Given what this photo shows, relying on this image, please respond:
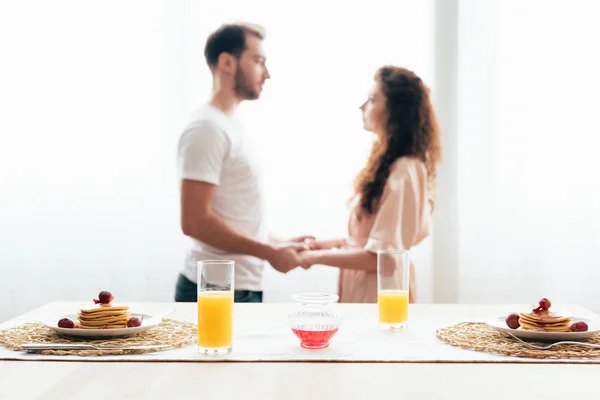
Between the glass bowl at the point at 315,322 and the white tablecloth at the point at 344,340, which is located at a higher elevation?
the glass bowl at the point at 315,322

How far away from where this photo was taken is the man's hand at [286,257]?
2.99m

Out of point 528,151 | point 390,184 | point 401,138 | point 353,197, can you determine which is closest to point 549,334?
point 390,184

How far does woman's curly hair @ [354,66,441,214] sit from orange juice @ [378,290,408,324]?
3.91 ft

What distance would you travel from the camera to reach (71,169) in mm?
3348

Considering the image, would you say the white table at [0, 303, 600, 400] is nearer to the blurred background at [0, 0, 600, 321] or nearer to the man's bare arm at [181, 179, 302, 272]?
the man's bare arm at [181, 179, 302, 272]

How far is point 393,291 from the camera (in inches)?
62.6

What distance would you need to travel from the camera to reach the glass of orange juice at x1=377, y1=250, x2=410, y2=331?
5.23 ft

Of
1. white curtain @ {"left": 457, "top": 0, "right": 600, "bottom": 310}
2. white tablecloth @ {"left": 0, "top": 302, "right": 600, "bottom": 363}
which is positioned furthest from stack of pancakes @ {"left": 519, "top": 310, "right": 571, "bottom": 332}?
white curtain @ {"left": 457, "top": 0, "right": 600, "bottom": 310}

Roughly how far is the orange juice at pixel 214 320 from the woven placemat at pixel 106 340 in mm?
91

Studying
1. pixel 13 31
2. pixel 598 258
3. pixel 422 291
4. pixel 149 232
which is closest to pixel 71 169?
pixel 149 232

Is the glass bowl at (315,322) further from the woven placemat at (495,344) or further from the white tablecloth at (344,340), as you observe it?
→ the woven placemat at (495,344)

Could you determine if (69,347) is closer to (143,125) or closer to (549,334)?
(549,334)

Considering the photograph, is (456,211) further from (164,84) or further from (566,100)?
(164,84)
